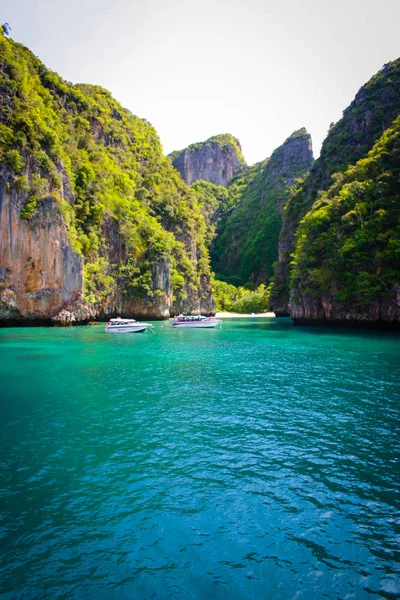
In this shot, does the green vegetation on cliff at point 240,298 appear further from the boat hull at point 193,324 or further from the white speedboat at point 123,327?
the white speedboat at point 123,327

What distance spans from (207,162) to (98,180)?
4862 inches

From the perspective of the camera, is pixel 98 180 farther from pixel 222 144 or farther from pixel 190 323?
pixel 222 144

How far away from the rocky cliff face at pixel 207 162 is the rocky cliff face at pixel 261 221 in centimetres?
3200

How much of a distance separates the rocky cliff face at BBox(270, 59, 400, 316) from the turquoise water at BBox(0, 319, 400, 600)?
53249mm

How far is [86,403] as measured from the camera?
1430 centimetres

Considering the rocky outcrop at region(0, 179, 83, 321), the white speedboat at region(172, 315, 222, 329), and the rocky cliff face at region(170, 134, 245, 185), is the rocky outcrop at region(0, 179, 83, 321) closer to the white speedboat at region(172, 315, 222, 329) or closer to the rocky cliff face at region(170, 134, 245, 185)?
the white speedboat at region(172, 315, 222, 329)

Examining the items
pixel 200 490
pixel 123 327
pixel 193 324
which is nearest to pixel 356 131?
pixel 193 324

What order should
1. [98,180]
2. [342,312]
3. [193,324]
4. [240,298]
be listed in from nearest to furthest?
[342,312], [193,324], [98,180], [240,298]

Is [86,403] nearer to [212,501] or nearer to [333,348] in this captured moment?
[212,501]

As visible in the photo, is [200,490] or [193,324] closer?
[200,490]

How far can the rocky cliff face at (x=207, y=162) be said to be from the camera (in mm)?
168250

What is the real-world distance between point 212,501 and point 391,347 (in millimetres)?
25512

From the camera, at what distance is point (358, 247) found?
41.9 m

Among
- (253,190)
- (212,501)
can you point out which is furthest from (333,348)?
(253,190)
